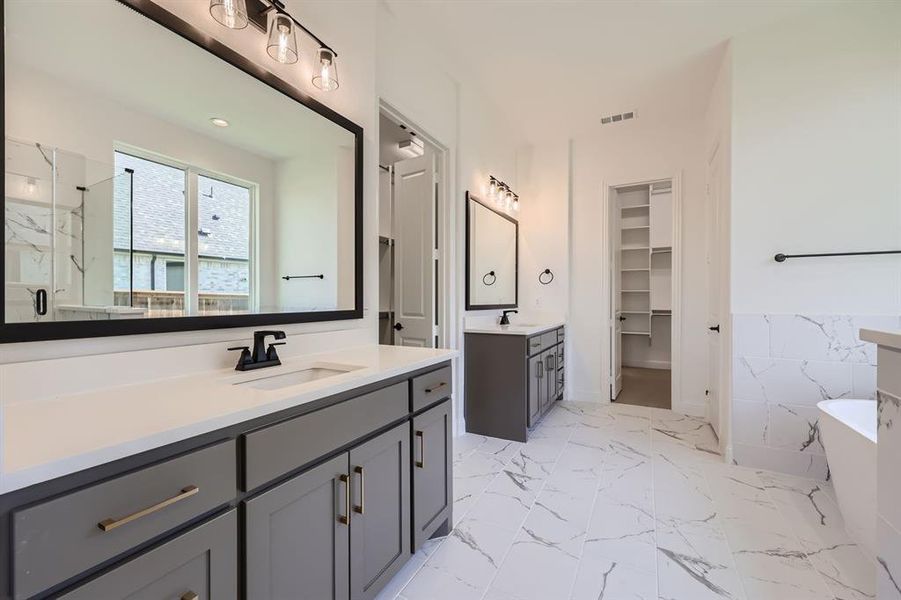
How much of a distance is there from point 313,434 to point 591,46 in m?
3.02

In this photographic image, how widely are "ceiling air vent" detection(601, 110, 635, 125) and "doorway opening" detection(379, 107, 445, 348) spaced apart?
6.16 feet

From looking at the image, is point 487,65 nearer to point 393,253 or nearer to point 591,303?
point 393,253

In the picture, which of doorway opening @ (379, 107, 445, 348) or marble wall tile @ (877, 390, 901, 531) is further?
doorway opening @ (379, 107, 445, 348)

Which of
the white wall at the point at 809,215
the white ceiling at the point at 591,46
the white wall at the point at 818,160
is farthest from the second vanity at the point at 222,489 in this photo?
the white wall at the point at 818,160

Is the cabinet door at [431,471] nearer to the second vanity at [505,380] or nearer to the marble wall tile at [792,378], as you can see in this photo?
the second vanity at [505,380]

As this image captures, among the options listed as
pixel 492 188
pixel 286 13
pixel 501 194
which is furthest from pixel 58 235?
pixel 501 194

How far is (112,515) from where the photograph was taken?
27.1 inches

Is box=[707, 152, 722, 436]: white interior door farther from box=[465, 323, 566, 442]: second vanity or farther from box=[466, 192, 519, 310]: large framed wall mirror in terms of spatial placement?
box=[466, 192, 519, 310]: large framed wall mirror

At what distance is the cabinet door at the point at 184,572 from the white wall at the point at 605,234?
3.79 meters

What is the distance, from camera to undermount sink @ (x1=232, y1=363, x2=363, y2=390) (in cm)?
135

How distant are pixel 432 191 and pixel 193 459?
8.42 feet

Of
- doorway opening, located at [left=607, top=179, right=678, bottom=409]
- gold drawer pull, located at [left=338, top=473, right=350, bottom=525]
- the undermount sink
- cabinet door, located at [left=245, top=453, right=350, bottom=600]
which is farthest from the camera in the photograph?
doorway opening, located at [left=607, top=179, right=678, bottom=409]

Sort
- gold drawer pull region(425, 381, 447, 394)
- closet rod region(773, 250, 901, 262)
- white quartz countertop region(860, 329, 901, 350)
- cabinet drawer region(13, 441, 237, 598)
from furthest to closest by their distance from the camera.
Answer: closet rod region(773, 250, 901, 262)
gold drawer pull region(425, 381, 447, 394)
white quartz countertop region(860, 329, 901, 350)
cabinet drawer region(13, 441, 237, 598)

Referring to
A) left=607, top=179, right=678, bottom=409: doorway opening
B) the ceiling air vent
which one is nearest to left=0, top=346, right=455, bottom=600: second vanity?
the ceiling air vent
